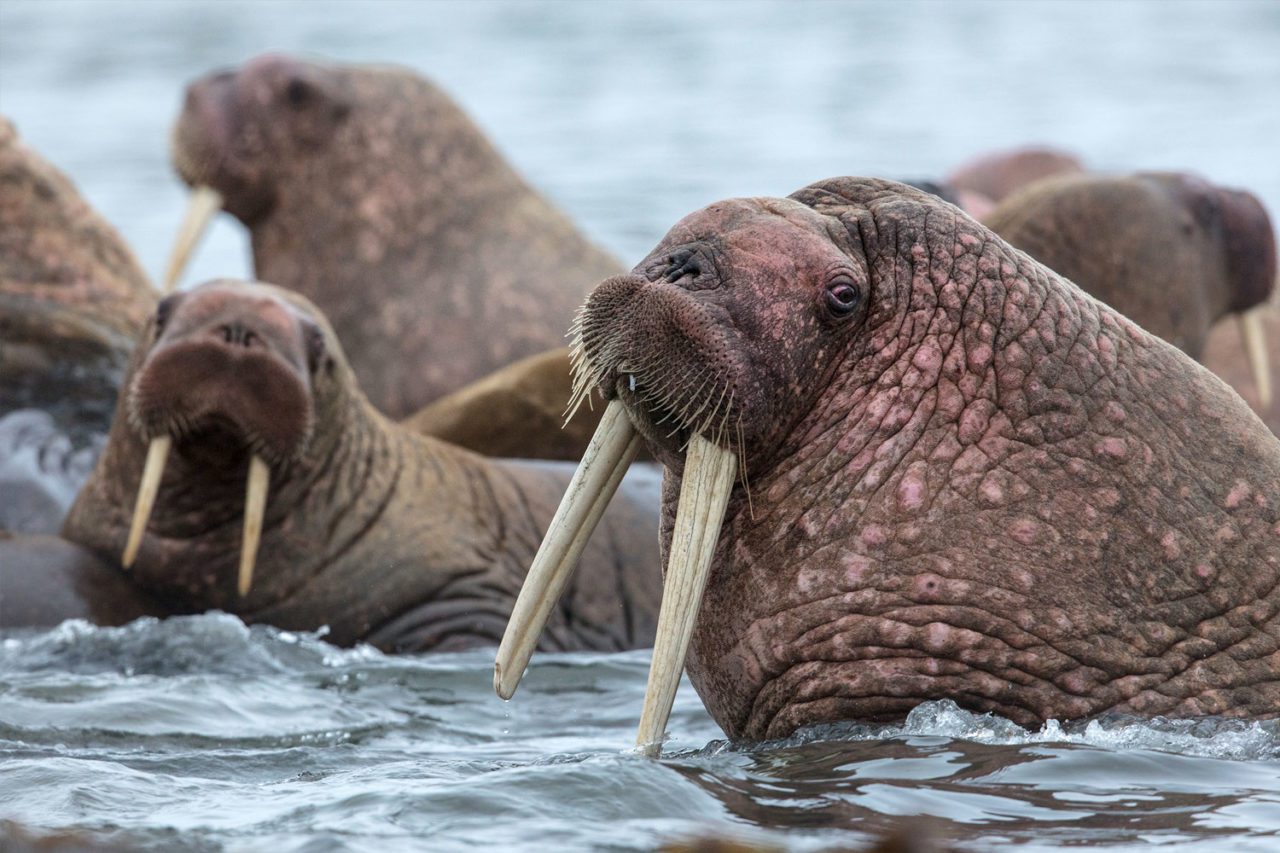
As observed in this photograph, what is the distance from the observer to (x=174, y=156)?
11.3 metres

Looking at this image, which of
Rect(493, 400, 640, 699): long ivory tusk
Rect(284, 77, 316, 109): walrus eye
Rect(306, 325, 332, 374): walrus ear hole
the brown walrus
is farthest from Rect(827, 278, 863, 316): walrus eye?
Rect(284, 77, 316, 109): walrus eye

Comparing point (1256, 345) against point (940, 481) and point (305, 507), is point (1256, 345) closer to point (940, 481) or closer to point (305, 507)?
point (305, 507)

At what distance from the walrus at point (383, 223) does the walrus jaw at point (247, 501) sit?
3.09 meters

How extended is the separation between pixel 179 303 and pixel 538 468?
1.80 metres

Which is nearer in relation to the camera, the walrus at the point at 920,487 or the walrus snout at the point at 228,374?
the walrus at the point at 920,487

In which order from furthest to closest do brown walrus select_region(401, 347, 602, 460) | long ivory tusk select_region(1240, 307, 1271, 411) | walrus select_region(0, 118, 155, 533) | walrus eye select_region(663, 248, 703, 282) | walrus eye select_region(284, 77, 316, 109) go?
walrus eye select_region(284, 77, 316, 109)
long ivory tusk select_region(1240, 307, 1271, 411)
walrus select_region(0, 118, 155, 533)
brown walrus select_region(401, 347, 602, 460)
walrus eye select_region(663, 248, 703, 282)

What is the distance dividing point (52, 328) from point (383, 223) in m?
2.03

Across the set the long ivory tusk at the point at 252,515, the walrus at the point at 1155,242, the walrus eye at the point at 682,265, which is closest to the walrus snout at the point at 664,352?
the walrus eye at the point at 682,265

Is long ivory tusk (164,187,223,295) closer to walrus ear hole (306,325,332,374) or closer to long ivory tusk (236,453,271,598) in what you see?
walrus ear hole (306,325,332,374)

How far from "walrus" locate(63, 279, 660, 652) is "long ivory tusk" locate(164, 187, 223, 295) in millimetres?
2746

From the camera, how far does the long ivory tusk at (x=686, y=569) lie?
4.62m

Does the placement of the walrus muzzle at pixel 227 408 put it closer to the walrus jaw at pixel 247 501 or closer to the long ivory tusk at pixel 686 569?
the walrus jaw at pixel 247 501

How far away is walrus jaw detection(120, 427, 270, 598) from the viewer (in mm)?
7645

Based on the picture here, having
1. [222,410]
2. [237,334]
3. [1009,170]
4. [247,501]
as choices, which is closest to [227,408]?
[222,410]
